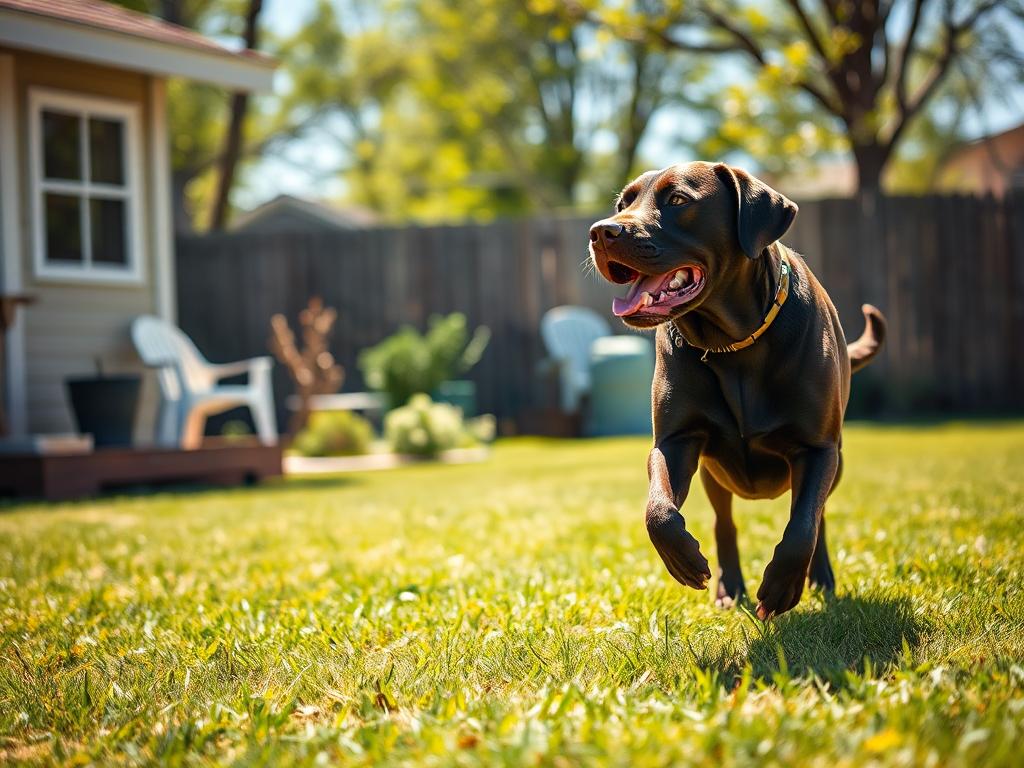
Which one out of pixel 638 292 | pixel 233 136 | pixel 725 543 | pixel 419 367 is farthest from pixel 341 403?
pixel 638 292

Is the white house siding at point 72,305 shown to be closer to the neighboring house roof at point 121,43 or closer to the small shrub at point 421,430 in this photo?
the neighboring house roof at point 121,43

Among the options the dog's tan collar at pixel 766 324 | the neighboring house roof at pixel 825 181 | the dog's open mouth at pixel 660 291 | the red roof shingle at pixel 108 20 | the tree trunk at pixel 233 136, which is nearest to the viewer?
the dog's open mouth at pixel 660 291

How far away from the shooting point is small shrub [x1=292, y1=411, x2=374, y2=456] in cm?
1093

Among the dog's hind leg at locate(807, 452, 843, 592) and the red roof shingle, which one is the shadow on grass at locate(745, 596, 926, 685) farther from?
the red roof shingle

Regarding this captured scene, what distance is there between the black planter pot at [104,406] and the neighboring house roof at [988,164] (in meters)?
15.2

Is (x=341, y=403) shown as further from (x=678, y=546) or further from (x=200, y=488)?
(x=678, y=546)

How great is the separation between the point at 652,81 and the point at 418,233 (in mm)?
21184

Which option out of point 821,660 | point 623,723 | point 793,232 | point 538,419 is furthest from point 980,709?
point 793,232

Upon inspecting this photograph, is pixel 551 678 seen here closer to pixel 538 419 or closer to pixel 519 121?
pixel 538 419

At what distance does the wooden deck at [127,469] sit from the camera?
7.64 meters

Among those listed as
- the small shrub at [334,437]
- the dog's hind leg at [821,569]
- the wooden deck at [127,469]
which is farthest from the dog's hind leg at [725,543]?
the small shrub at [334,437]

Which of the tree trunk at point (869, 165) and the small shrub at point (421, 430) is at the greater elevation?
the tree trunk at point (869, 165)

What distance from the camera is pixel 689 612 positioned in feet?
10.4

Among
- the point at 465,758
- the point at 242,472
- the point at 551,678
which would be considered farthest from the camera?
the point at 242,472
